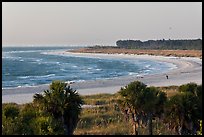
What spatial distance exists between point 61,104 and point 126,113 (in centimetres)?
680

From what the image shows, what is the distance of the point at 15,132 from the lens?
20906mm

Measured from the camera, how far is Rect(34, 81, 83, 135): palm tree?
2448cm

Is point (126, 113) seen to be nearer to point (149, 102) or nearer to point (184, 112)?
point (149, 102)

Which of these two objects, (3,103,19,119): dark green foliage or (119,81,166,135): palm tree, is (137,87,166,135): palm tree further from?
(3,103,19,119): dark green foliage

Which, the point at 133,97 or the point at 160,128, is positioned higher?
the point at 133,97

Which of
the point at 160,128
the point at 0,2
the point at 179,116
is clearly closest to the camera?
the point at 0,2

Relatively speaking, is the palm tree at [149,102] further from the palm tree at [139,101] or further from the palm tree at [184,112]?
the palm tree at [184,112]

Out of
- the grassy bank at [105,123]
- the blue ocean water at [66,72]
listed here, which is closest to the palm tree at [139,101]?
the grassy bank at [105,123]

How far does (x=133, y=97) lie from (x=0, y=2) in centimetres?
1592

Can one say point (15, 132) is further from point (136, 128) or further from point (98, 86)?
point (98, 86)

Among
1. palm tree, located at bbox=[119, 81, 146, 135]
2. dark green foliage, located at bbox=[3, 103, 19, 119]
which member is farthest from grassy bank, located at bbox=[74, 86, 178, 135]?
dark green foliage, located at bbox=[3, 103, 19, 119]

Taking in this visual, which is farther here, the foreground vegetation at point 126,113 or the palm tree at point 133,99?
the palm tree at point 133,99

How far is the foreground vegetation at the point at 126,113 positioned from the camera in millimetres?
21188

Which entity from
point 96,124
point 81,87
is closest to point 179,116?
point 96,124
